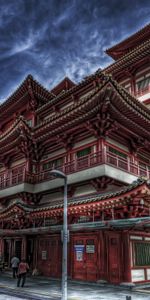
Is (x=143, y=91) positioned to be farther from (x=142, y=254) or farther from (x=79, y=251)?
(x=79, y=251)

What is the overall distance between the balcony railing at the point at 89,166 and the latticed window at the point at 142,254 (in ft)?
15.7

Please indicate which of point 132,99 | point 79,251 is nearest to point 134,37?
point 132,99

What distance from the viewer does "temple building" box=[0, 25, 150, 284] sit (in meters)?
15.4

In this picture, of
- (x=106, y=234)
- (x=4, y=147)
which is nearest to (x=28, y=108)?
(x=4, y=147)

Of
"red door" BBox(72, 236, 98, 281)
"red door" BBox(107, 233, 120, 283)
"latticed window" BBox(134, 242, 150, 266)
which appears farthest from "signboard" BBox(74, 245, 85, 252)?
"latticed window" BBox(134, 242, 150, 266)

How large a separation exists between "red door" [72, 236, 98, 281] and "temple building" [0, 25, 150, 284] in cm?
6

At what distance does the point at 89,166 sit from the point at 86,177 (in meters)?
0.74

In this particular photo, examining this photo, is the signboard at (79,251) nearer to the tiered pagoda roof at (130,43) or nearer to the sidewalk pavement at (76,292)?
the sidewalk pavement at (76,292)

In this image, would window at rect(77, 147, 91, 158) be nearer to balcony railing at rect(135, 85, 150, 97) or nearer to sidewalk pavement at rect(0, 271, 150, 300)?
sidewalk pavement at rect(0, 271, 150, 300)

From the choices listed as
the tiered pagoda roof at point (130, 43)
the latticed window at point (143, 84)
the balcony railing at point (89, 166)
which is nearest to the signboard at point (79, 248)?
the balcony railing at point (89, 166)

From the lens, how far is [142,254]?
655 inches

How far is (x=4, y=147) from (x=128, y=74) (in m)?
13.8

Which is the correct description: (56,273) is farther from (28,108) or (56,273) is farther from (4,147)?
(28,108)

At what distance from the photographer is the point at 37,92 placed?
25.6 metres
